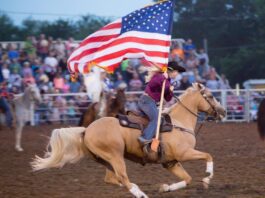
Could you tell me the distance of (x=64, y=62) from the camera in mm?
21375

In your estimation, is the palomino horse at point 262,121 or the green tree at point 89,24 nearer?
the palomino horse at point 262,121

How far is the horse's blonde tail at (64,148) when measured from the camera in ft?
27.9

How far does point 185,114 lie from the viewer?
30.0 ft

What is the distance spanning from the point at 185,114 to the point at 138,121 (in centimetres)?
76

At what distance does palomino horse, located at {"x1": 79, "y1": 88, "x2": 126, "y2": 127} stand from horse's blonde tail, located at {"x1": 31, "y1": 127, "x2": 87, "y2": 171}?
630 centimetres

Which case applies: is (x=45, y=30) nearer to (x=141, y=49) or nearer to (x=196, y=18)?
(x=196, y=18)

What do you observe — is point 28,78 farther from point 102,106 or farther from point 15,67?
point 102,106

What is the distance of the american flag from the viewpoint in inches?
355

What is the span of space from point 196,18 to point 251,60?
6.27m

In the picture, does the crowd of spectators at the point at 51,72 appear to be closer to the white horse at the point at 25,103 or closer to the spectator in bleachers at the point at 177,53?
the spectator in bleachers at the point at 177,53

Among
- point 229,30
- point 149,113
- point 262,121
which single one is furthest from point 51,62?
point 229,30

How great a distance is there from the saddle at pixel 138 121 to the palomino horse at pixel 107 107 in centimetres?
604

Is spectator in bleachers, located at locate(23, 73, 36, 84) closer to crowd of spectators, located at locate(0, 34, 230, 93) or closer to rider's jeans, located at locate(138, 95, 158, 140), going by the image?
crowd of spectators, located at locate(0, 34, 230, 93)

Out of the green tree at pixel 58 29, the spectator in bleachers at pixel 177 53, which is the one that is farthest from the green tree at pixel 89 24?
the spectator in bleachers at pixel 177 53
